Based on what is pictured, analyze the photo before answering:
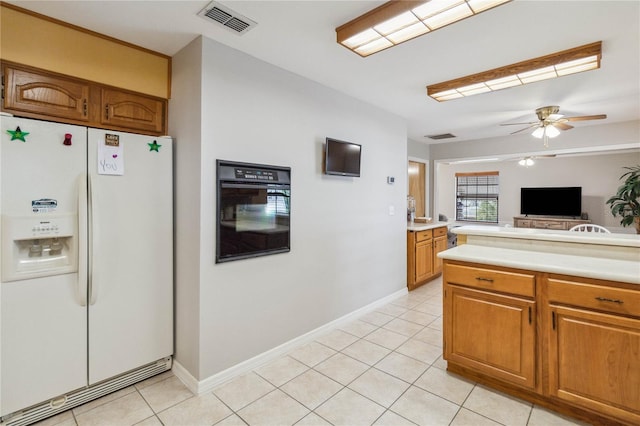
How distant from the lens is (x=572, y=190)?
731cm

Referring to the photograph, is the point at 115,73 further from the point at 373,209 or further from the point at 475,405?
the point at 475,405

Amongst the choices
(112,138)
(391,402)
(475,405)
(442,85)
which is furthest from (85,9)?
(475,405)

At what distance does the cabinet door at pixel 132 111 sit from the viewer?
225 cm

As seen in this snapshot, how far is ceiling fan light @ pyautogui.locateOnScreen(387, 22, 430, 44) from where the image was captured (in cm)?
197

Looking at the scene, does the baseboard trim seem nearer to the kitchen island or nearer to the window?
the kitchen island

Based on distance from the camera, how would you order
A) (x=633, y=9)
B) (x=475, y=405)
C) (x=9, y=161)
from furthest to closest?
1. (x=475, y=405)
2. (x=633, y=9)
3. (x=9, y=161)

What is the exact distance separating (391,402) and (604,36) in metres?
3.01

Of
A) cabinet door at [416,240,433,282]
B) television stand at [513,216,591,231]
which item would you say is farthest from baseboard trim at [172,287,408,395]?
television stand at [513,216,591,231]

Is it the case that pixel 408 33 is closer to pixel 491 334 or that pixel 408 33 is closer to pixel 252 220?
pixel 252 220

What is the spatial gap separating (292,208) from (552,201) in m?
7.63

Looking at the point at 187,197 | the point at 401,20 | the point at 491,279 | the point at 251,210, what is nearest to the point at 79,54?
the point at 187,197

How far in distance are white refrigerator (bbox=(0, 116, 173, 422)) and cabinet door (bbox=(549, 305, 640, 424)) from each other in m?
2.76

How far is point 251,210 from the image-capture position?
8.11 ft

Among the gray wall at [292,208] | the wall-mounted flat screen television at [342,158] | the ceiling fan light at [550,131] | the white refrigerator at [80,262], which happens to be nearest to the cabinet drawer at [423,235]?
the gray wall at [292,208]
